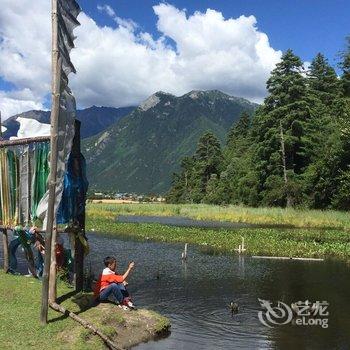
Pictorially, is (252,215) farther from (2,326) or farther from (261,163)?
(2,326)

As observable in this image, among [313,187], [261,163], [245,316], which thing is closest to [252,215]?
[313,187]

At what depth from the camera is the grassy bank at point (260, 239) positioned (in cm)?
2927

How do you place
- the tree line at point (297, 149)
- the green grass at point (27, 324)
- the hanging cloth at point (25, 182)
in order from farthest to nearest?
the tree line at point (297, 149) < the hanging cloth at point (25, 182) < the green grass at point (27, 324)

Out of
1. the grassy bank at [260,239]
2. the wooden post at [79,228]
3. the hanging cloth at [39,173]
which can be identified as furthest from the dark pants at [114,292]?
the grassy bank at [260,239]

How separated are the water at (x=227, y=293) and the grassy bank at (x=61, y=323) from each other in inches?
26.8

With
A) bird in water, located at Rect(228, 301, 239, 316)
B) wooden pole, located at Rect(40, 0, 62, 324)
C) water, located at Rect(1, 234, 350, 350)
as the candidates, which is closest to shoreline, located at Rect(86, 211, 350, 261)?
water, located at Rect(1, 234, 350, 350)

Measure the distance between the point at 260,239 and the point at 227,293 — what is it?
1571 cm

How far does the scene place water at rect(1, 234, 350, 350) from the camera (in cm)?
1288

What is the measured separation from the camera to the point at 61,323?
11.5m

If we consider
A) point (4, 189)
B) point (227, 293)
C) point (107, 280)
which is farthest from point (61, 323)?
point (227, 293)

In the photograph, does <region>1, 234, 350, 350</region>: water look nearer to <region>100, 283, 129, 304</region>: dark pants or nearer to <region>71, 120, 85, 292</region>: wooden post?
<region>100, 283, 129, 304</region>: dark pants

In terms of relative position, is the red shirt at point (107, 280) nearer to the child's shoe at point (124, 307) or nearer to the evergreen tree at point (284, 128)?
the child's shoe at point (124, 307)

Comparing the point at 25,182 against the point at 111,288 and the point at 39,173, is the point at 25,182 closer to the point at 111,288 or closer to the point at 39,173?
the point at 39,173

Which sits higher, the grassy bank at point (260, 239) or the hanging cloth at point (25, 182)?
the hanging cloth at point (25, 182)
